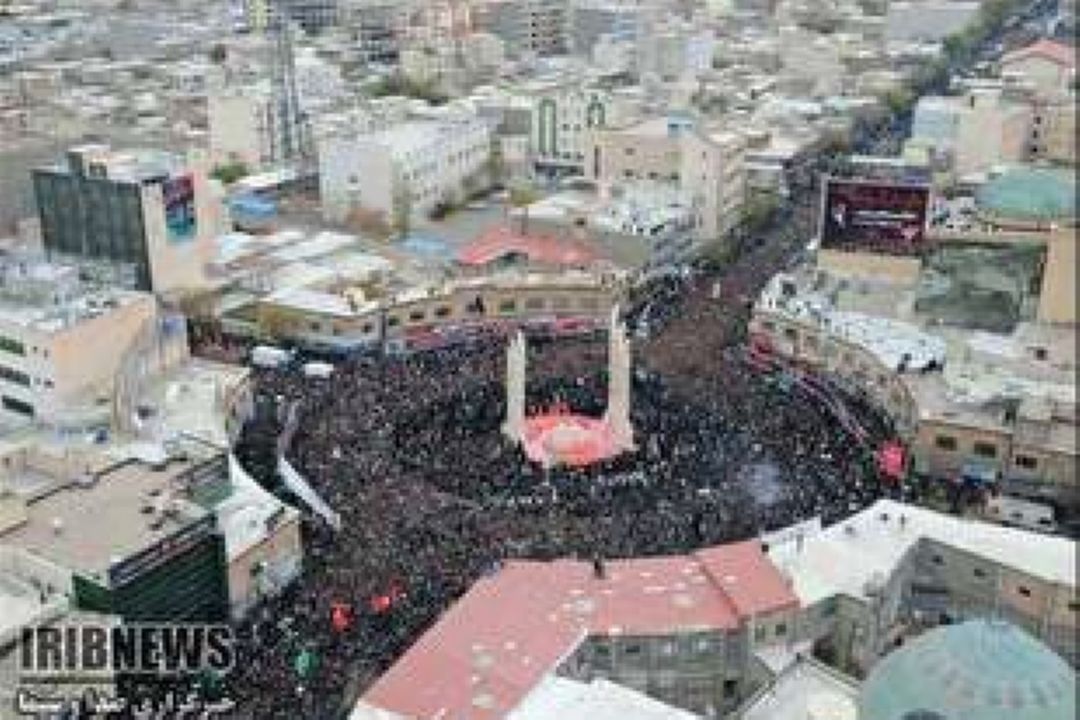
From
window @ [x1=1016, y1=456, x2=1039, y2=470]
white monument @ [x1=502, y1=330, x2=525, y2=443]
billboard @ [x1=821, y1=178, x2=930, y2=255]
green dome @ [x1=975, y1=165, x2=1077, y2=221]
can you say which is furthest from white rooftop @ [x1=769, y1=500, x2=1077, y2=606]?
green dome @ [x1=975, y1=165, x2=1077, y2=221]

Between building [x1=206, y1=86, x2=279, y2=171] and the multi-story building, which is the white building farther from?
the multi-story building


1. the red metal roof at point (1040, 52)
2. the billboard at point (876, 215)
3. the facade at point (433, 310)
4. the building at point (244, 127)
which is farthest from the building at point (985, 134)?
the building at point (244, 127)

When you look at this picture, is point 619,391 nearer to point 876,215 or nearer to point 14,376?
point 876,215

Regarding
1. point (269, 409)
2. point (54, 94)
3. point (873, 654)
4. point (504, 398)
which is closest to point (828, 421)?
point (504, 398)

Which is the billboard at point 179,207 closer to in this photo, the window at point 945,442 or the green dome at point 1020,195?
the window at point 945,442

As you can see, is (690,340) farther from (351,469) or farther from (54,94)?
(54,94)

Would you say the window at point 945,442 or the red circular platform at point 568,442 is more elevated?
the window at point 945,442
